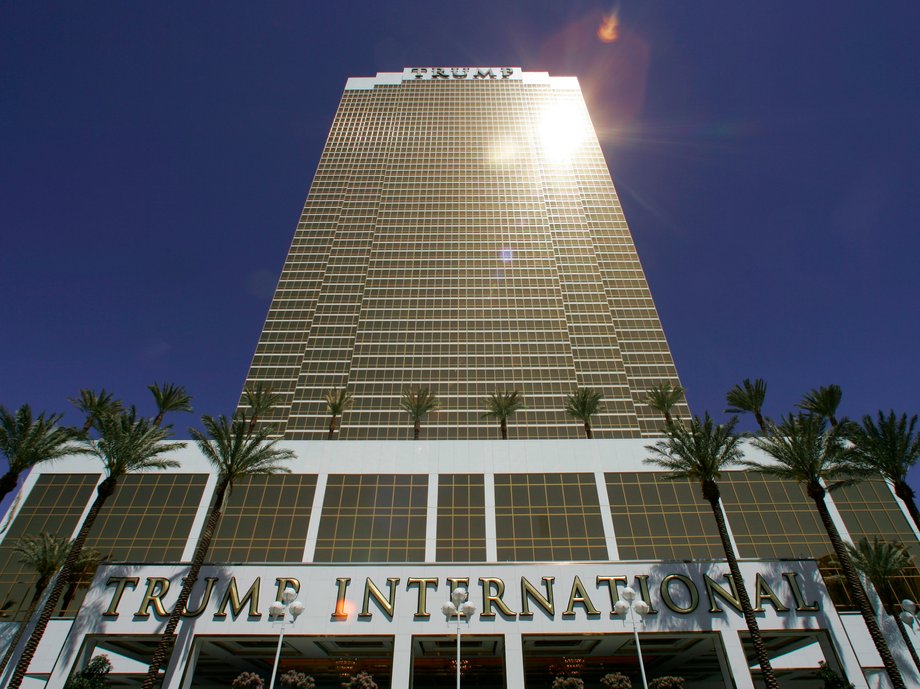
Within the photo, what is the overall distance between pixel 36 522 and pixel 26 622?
11.3m

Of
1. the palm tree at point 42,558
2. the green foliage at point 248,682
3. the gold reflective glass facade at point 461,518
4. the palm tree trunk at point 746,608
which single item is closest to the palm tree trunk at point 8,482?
the palm tree at point 42,558

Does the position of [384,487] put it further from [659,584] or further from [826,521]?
[826,521]

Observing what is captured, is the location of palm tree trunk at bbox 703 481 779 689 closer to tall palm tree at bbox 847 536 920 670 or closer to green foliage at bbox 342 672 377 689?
tall palm tree at bbox 847 536 920 670

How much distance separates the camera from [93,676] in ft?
101

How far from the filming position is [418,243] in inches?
4321

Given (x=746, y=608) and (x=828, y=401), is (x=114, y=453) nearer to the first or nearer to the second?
(x=746, y=608)

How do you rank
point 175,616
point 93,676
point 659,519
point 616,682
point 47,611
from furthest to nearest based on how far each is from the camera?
point 659,519, point 47,611, point 175,616, point 93,676, point 616,682

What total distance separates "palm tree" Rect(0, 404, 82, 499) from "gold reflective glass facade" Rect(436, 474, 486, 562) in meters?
28.4

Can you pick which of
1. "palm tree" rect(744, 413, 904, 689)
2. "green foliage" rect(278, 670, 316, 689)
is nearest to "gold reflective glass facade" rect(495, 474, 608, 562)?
"palm tree" rect(744, 413, 904, 689)

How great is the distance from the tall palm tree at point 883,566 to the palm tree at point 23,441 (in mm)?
58253

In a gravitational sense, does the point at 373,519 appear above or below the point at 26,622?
Answer: above

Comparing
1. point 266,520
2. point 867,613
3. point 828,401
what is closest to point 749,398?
point 828,401

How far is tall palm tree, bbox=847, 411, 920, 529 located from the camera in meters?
33.2

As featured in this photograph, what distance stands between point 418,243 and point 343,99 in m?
65.2
